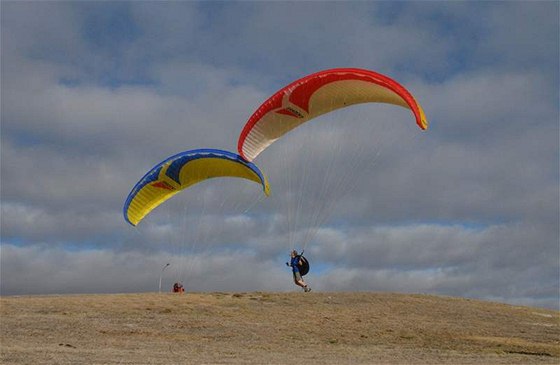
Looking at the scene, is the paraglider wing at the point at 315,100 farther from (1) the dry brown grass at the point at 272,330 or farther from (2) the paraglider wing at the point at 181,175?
(1) the dry brown grass at the point at 272,330

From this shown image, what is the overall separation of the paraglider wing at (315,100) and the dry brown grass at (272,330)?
7714 mm

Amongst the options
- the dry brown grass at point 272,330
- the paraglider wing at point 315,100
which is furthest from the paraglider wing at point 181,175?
the dry brown grass at point 272,330

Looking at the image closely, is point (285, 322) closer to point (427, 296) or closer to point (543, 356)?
point (543, 356)

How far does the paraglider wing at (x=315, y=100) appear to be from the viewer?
81.0 feet

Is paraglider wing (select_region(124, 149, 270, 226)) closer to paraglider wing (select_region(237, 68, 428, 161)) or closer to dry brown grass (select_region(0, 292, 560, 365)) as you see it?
paraglider wing (select_region(237, 68, 428, 161))

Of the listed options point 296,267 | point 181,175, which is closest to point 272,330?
point 296,267

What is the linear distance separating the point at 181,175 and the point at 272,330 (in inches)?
501

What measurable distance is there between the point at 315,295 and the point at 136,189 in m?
11.4

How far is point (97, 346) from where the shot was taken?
2034cm

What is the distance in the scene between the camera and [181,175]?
3447cm

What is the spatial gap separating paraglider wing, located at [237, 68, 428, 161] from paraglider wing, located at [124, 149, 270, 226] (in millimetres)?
2727

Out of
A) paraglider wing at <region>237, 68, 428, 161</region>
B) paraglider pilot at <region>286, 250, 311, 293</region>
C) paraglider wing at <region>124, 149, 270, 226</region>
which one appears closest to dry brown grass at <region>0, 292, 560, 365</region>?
paraglider pilot at <region>286, 250, 311, 293</region>

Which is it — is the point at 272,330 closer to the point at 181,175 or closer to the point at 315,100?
the point at 315,100

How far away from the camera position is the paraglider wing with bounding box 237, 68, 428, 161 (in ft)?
81.0
